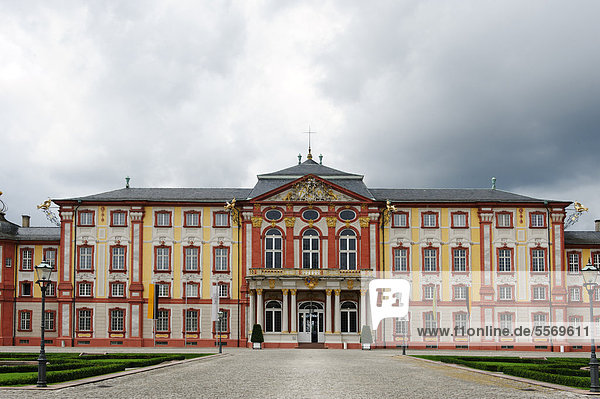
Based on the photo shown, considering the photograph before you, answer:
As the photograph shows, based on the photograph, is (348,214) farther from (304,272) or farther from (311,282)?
(311,282)

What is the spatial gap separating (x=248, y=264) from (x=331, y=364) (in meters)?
28.4

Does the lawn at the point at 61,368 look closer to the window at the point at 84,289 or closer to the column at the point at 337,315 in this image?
the column at the point at 337,315

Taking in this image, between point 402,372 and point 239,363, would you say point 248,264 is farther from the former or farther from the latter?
point 402,372

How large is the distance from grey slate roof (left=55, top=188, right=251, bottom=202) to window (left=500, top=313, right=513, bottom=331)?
2551 cm

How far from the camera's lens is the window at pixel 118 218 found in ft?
222

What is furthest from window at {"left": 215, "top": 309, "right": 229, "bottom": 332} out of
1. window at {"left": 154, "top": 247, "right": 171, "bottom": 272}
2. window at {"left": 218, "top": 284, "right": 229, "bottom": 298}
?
window at {"left": 154, "top": 247, "right": 171, "bottom": 272}

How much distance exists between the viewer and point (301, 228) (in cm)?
6688

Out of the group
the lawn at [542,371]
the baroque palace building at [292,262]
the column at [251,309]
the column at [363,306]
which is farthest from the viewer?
the baroque palace building at [292,262]

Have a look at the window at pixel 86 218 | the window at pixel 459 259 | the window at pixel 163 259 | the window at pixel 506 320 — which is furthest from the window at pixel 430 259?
the window at pixel 86 218

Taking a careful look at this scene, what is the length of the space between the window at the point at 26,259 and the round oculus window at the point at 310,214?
24872 mm

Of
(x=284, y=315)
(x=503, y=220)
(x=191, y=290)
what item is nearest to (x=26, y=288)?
(x=191, y=290)

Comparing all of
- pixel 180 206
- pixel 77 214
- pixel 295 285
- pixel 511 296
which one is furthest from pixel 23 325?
pixel 511 296

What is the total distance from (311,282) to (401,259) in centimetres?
894

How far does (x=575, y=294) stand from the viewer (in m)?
68.0
